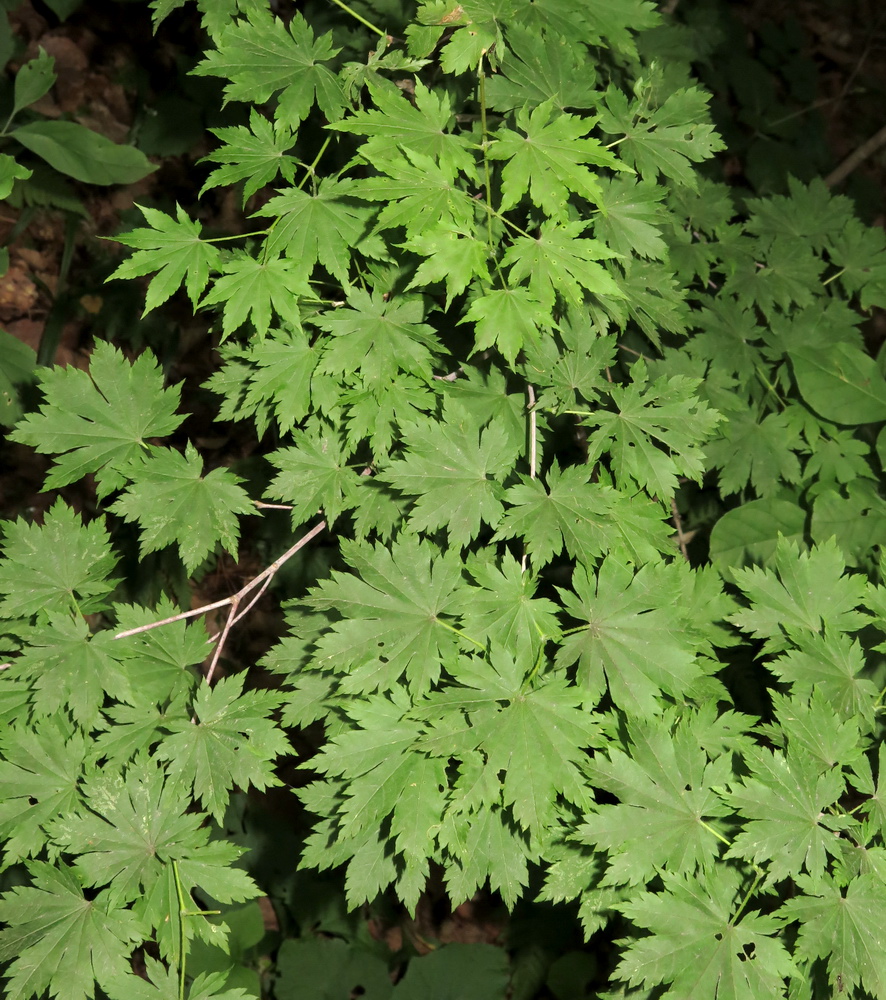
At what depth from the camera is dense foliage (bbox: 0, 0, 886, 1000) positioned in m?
1.48

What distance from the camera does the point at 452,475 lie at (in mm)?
1637

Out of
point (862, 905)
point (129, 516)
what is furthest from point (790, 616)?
point (129, 516)

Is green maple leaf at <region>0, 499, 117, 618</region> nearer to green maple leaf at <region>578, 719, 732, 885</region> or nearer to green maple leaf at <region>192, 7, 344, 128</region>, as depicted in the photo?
green maple leaf at <region>192, 7, 344, 128</region>

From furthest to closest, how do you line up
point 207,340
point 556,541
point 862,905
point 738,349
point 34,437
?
1. point 207,340
2. point 738,349
3. point 34,437
4. point 556,541
5. point 862,905

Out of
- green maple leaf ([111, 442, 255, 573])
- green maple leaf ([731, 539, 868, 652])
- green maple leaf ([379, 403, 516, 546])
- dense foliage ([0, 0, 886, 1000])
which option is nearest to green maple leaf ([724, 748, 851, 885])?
dense foliage ([0, 0, 886, 1000])

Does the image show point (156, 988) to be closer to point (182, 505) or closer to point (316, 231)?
point (182, 505)

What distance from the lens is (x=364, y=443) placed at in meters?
1.90

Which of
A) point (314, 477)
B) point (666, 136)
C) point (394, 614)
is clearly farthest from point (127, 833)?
point (666, 136)

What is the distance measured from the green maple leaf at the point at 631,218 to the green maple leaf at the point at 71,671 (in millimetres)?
1386

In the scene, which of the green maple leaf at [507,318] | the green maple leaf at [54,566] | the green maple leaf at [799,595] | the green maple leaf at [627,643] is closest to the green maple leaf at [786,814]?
the green maple leaf at [627,643]

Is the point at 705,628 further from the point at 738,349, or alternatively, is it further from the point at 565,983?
the point at 565,983

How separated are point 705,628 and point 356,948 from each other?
1.99 meters

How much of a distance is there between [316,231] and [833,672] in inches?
55.3

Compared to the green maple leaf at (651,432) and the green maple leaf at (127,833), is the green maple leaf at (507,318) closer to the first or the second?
the green maple leaf at (651,432)
